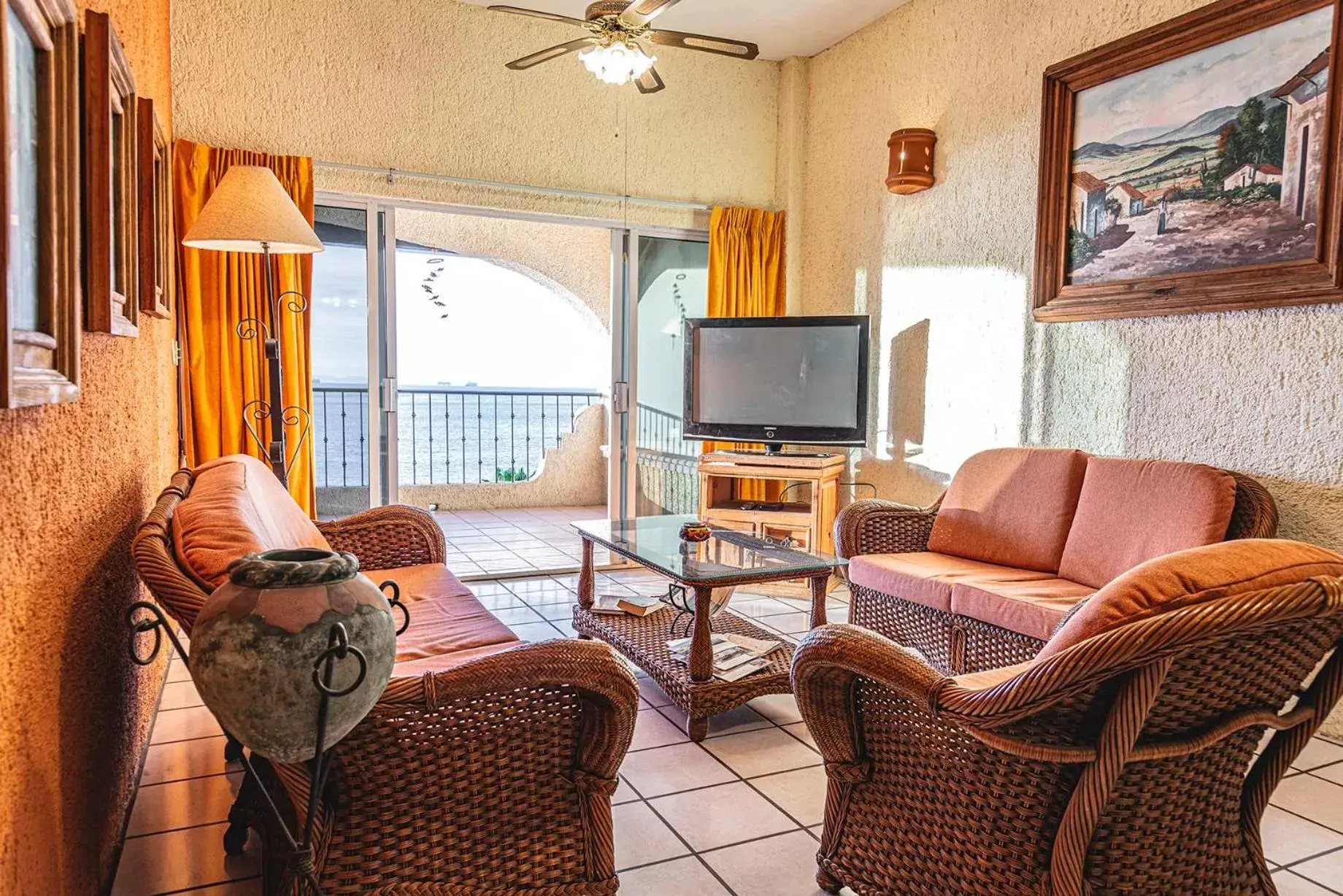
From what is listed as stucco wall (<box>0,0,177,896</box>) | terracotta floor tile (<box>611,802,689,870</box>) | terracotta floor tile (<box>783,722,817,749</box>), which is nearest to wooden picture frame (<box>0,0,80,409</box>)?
stucco wall (<box>0,0,177,896</box>)

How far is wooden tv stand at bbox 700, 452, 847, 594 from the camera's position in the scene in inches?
183

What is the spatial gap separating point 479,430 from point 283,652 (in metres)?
7.30

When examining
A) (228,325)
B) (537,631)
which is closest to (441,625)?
(537,631)

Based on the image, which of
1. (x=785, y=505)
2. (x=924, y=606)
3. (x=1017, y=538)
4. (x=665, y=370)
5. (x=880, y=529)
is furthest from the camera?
(x=665, y=370)

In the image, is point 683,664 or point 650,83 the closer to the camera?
point 683,664

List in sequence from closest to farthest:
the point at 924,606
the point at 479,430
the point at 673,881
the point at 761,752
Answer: the point at 673,881, the point at 761,752, the point at 924,606, the point at 479,430

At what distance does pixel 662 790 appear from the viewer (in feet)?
7.79

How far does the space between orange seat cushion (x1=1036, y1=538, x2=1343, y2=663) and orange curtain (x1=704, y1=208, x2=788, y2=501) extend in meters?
3.84

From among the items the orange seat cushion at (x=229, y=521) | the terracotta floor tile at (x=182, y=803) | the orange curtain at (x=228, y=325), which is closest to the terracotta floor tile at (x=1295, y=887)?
the orange seat cushion at (x=229, y=521)

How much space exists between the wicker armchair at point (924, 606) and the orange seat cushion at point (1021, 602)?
1.5 inches

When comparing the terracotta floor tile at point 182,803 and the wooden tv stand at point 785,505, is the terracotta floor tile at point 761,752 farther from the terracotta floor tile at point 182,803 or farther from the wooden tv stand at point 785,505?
the wooden tv stand at point 785,505

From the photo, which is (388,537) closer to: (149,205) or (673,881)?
(149,205)

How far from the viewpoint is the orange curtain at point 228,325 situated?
3.95 m

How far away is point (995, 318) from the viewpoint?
402cm
